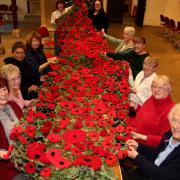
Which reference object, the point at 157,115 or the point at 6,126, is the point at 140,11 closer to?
the point at 157,115

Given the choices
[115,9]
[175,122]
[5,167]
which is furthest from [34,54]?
[115,9]

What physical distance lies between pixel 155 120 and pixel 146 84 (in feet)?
2.19

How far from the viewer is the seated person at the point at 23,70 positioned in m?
3.37

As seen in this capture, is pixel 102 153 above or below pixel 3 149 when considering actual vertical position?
above

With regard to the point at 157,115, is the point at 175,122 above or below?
above

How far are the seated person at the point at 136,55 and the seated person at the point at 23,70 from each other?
3.62 feet

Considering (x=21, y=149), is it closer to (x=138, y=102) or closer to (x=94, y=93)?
(x=94, y=93)

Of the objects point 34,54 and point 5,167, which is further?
point 34,54

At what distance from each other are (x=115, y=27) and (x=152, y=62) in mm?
8997

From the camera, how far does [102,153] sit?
68.4 inches

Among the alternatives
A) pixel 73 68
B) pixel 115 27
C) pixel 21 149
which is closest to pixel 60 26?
pixel 73 68

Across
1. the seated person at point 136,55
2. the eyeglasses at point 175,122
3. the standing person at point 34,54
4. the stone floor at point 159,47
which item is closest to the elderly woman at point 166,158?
the eyeglasses at point 175,122

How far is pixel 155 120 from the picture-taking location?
2.50 m

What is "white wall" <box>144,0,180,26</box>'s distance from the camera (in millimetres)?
12297
